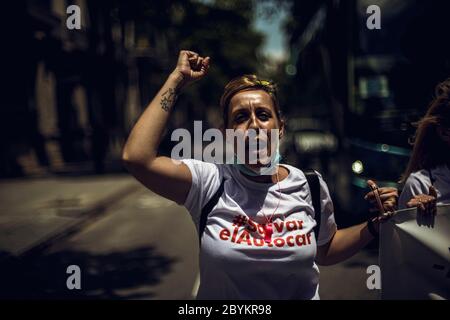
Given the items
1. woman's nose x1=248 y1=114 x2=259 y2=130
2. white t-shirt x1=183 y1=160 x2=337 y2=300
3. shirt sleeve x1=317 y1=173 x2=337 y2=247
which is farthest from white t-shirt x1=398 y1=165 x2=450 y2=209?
woman's nose x1=248 y1=114 x2=259 y2=130

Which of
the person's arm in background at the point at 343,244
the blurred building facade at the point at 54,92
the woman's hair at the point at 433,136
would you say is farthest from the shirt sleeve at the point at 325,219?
the blurred building facade at the point at 54,92

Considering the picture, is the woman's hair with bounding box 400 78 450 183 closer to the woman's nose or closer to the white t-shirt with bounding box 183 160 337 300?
the white t-shirt with bounding box 183 160 337 300

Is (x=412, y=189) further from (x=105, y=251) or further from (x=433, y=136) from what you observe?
→ (x=105, y=251)

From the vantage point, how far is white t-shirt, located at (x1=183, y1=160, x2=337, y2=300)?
1812 mm

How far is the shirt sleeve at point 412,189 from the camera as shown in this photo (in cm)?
215

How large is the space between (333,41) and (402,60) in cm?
271

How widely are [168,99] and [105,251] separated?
565 cm

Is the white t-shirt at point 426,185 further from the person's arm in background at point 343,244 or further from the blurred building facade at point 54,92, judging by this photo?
the blurred building facade at point 54,92

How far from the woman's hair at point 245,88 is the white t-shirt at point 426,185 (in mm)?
673

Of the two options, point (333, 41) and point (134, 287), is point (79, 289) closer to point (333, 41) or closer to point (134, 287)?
point (134, 287)

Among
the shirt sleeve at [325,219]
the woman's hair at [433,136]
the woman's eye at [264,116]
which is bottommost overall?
the shirt sleeve at [325,219]

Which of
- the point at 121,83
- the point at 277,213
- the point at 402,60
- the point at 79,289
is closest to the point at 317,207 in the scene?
the point at 277,213

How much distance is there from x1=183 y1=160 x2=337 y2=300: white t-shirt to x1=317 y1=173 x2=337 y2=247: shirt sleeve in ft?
0.24

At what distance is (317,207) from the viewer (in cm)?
201
